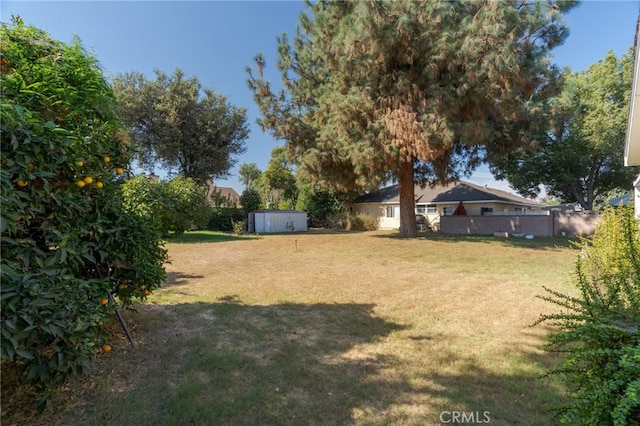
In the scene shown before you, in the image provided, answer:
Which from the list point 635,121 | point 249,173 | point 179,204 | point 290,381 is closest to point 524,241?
point 635,121

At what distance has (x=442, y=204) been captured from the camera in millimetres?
22719

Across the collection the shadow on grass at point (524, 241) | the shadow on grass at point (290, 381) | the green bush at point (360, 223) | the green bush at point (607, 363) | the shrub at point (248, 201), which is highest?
the shrub at point (248, 201)

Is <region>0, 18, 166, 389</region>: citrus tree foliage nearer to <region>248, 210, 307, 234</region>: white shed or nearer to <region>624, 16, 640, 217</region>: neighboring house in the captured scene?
<region>624, 16, 640, 217</region>: neighboring house

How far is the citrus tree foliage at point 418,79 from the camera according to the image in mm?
9906

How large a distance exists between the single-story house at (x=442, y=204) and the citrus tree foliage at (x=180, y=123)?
41.4 ft

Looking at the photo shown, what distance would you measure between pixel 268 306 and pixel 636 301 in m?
4.26

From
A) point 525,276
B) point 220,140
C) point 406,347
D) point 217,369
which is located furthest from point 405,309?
point 220,140

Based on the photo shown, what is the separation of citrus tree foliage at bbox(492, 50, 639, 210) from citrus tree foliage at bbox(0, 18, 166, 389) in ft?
60.3

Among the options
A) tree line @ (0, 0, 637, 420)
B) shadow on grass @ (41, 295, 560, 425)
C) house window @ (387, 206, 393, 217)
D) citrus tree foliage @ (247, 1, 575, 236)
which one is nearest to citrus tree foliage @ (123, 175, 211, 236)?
tree line @ (0, 0, 637, 420)

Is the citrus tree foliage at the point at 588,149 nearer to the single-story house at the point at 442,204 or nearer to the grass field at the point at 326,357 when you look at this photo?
the single-story house at the point at 442,204

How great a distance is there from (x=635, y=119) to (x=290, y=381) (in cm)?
747

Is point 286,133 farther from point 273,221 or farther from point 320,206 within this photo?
point 320,206

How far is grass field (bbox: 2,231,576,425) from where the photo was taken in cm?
231

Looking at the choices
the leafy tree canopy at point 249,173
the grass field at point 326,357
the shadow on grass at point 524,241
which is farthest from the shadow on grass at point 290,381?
the leafy tree canopy at point 249,173
